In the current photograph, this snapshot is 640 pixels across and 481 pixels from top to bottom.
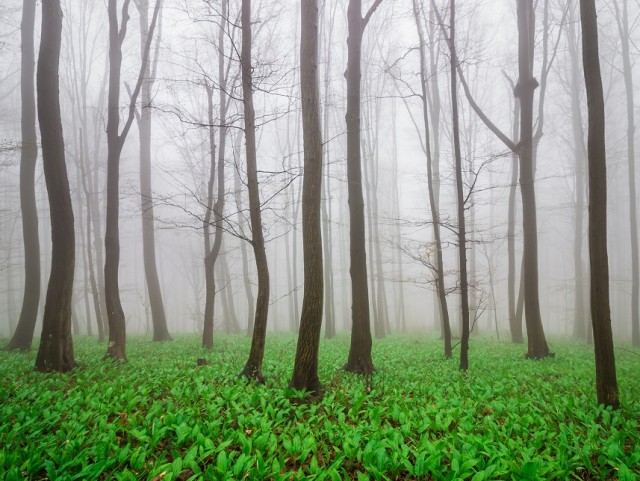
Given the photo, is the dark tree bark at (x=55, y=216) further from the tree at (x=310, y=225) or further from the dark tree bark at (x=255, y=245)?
the tree at (x=310, y=225)

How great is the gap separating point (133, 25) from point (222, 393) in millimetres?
16456

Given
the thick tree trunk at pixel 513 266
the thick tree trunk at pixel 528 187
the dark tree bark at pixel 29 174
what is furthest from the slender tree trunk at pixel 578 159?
the dark tree bark at pixel 29 174

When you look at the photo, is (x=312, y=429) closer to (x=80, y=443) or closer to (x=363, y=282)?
(x=80, y=443)

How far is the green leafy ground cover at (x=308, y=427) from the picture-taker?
3.01 metres

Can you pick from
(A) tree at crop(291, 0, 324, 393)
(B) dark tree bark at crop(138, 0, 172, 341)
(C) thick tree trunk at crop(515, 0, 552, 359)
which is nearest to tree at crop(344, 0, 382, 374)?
(A) tree at crop(291, 0, 324, 393)

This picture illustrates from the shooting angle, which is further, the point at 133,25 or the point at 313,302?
the point at 133,25

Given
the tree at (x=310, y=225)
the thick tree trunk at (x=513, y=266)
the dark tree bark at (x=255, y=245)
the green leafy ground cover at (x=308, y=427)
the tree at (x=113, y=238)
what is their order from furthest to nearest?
1. the thick tree trunk at (x=513, y=266)
2. the tree at (x=113, y=238)
3. the dark tree bark at (x=255, y=245)
4. the tree at (x=310, y=225)
5. the green leafy ground cover at (x=308, y=427)

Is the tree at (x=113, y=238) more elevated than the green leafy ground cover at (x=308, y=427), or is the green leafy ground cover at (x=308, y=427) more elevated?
the tree at (x=113, y=238)

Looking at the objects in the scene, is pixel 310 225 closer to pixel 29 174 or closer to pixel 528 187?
pixel 528 187

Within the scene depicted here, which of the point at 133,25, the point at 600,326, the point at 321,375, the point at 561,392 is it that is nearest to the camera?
the point at 600,326

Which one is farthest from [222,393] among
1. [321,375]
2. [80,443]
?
[321,375]

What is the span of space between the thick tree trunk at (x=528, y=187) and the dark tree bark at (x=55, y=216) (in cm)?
1051

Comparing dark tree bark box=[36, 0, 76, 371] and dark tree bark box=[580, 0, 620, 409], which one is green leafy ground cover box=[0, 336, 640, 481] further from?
dark tree bark box=[580, 0, 620, 409]

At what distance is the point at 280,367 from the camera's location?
6.91m
